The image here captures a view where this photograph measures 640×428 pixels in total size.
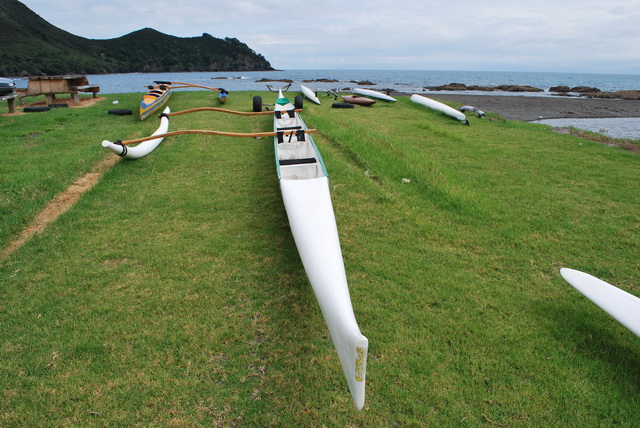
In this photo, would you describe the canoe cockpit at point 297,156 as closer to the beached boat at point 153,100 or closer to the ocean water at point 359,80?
the beached boat at point 153,100

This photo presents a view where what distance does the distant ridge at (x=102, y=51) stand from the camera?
68400mm

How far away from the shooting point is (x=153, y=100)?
13758 mm

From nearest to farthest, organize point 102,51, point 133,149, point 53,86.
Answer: point 133,149, point 53,86, point 102,51

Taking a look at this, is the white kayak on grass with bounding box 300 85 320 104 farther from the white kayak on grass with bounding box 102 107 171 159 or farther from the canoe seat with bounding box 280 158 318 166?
the canoe seat with bounding box 280 158 318 166

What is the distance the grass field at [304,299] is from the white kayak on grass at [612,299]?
0.95ft

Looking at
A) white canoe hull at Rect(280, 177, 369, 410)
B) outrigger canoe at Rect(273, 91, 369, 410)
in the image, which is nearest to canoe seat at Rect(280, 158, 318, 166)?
outrigger canoe at Rect(273, 91, 369, 410)

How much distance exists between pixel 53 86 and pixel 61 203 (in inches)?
498

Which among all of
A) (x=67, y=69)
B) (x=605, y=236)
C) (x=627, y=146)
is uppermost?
(x=67, y=69)

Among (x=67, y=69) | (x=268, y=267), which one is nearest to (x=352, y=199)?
(x=268, y=267)

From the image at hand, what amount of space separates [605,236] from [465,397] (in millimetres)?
4056

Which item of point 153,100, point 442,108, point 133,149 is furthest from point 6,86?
point 442,108

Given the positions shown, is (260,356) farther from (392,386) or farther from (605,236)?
(605,236)

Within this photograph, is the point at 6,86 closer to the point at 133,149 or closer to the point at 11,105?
the point at 11,105

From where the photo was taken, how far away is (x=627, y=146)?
1037 cm
